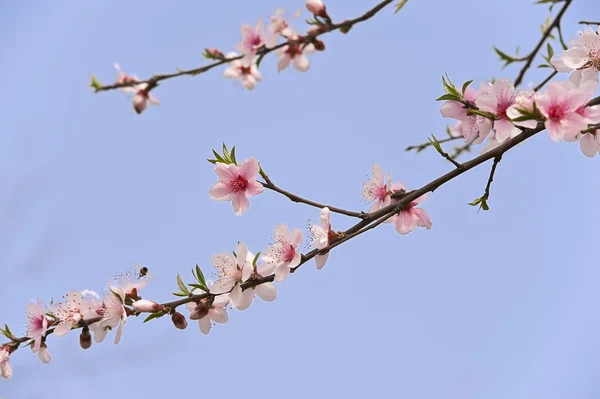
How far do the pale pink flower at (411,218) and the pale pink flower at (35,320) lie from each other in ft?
5.06

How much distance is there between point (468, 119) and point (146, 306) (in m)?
1.40

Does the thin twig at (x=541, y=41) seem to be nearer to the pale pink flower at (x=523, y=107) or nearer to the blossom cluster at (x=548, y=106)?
the blossom cluster at (x=548, y=106)

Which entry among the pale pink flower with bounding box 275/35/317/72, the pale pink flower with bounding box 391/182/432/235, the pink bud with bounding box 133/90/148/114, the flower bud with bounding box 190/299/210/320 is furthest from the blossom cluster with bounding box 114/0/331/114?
the flower bud with bounding box 190/299/210/320

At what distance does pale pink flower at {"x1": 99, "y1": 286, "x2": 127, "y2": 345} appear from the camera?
7.75 feet

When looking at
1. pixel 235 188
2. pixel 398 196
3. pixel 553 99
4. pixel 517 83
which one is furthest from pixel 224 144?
pixel 517 83

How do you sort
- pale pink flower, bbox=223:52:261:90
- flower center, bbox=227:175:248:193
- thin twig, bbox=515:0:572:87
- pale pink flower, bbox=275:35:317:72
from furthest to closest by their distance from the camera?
1. pale pink flower, bbox=223:52:261:90
2. pale pink flower, bbox=275:35:317:72
3. thin twig, bbox=515:0:572:87
4. flower center, bbox=227:175:248:193

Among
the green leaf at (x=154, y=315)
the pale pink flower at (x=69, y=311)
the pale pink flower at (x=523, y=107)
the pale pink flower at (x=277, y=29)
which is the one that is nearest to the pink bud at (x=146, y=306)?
the green leaf at (x=154, y=315)

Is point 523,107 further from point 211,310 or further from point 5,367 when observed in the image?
point 5,367

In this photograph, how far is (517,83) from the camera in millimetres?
3303

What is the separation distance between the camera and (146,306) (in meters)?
2.30

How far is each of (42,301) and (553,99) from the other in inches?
85.6

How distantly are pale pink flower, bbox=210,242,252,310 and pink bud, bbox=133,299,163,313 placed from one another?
0.22 m

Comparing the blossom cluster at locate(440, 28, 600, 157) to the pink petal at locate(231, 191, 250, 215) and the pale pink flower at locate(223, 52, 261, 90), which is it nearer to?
the pink petal at locate(231, 191, 250, 215)

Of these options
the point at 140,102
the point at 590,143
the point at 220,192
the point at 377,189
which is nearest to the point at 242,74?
the point at 140,102
